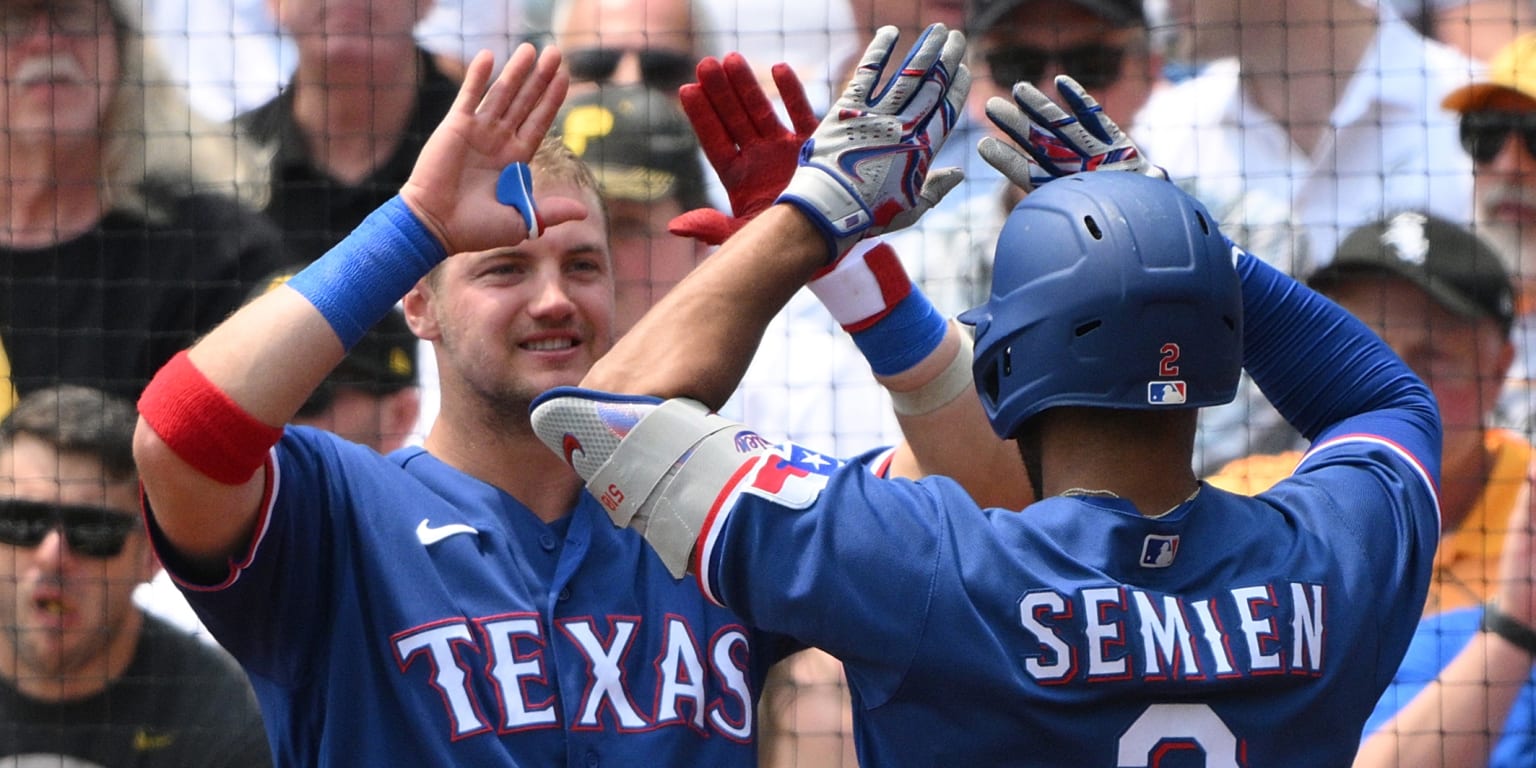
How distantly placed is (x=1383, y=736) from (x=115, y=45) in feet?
11.2

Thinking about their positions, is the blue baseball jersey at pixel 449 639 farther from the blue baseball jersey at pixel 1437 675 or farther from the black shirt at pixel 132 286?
the black shirt at pixel 132 286

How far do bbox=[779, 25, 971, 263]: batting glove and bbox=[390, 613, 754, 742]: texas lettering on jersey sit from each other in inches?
24.1

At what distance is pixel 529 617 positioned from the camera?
198cm

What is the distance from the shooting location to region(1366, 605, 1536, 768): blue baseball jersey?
3.23 m

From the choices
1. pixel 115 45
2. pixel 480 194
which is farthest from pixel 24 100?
pixel 480 194

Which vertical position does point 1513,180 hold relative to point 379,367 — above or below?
above

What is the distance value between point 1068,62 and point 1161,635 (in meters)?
2.73

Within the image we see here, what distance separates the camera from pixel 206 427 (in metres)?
1.69

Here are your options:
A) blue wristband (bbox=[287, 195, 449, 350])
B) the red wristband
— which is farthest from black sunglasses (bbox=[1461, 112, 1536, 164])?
the red wristband

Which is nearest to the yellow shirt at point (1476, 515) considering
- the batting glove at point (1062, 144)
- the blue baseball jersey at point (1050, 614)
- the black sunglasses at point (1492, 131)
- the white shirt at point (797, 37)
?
the black sunglasses at point (1492, 131)

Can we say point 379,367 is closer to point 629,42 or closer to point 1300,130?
point 629,42

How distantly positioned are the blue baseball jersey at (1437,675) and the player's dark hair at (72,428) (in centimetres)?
284

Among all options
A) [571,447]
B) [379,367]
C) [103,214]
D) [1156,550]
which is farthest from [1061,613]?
[103,214]

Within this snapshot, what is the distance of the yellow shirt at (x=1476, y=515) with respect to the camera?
11.4 feet
